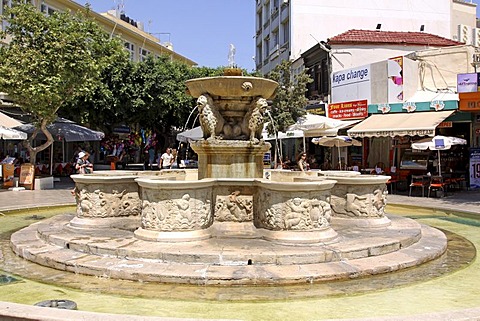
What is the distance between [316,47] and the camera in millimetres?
27875

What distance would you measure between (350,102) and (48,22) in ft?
46.0

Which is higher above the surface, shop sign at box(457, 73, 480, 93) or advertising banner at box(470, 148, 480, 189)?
shop sign at box(457, 73, 480, 93)

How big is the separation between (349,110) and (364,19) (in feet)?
40.3

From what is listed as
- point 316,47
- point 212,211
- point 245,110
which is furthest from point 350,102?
point 212,211

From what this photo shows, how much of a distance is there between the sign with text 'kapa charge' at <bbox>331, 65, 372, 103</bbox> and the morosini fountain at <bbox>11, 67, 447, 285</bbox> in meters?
14.6

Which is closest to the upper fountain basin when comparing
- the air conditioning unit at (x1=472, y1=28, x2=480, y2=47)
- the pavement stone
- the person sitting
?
the pavement stone

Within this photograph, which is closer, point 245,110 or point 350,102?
point 245,110

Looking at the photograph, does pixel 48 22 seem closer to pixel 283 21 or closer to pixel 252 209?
pixel 252 209

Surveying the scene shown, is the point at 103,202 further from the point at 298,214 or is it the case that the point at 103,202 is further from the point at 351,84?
the point at 351,84

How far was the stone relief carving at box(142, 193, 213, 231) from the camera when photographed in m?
6.87

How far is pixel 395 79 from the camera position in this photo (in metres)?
21.6

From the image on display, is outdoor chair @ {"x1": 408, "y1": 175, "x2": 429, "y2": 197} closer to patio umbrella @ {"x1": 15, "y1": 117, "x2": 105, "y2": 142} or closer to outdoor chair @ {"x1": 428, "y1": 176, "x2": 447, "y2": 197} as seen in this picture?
outdoor chair @ {"x1": 428, "y1": 176, "x2": 447, "y2": 197}

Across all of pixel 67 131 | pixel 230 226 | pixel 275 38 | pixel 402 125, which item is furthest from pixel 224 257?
pixel 275 38

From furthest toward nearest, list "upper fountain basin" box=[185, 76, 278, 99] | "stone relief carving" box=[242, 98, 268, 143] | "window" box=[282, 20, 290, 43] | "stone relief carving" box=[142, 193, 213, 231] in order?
1. "window" box=[282, 20, 290, 43]
2. "stone relief carving" box=[242, 98, 268, 143]
3. "upper fountain basin" box=[185, 76, 278, 99]
4. "stone relief carving" box=[142, 193, 213, 231]
